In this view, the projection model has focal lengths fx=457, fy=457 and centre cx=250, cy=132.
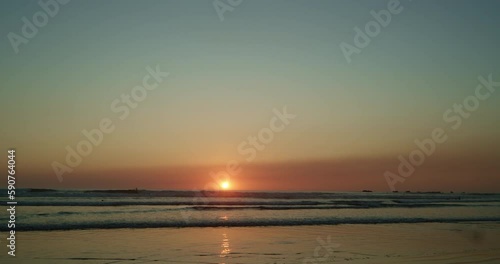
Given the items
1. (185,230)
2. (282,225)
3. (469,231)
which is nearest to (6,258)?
(185,230)

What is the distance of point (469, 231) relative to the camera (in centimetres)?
2502

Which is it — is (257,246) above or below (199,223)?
below

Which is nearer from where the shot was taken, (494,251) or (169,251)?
(169,251)

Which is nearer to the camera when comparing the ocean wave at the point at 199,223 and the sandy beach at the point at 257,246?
the sandy beach at the point at 257,246

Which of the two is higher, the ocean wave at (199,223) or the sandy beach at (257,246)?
the ocean wave at (199,223)

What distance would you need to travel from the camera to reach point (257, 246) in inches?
705

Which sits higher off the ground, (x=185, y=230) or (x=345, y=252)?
(x=185, y=230)

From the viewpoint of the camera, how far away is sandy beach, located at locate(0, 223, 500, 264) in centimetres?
1510

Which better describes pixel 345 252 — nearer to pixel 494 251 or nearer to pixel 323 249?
pixel 323 249

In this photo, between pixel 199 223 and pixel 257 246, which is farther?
pixel 199 223

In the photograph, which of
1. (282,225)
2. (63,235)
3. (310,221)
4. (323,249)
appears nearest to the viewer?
(323,249)

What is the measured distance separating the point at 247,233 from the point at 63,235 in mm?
8610

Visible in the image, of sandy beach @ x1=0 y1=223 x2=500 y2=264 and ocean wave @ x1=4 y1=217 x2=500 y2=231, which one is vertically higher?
ocean wave @ x1=4 y1=217 x2=500 y2=231

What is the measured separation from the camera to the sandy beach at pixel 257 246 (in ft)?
49.5
